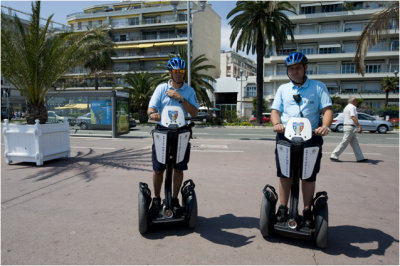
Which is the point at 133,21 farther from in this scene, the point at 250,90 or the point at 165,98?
the point at 165,98

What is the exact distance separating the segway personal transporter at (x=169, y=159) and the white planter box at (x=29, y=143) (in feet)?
15.1

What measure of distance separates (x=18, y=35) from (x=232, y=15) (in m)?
20.8

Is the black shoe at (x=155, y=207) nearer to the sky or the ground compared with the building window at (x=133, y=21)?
nearer to the ground

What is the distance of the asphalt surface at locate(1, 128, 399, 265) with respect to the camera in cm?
262

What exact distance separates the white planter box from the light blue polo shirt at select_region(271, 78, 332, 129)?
5834 millimetres

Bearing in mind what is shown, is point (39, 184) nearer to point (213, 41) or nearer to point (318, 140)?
point (318, 140)

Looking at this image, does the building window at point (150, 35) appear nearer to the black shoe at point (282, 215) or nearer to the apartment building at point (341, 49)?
the apartment building at point (341, 49)

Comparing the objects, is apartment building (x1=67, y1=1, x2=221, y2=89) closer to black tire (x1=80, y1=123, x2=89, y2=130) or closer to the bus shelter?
the bus shelter

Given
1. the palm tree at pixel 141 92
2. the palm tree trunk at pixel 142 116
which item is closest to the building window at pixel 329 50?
the palm tree at pixel 141 92

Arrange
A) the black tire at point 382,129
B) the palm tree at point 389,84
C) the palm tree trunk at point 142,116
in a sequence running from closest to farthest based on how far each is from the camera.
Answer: the black tire at point 382,129, the palm tree trunk at point 142,116, the palm tree at point 389,84

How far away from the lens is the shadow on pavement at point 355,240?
8.87 ft

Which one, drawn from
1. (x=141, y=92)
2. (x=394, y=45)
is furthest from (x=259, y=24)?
(x=394, y=45)

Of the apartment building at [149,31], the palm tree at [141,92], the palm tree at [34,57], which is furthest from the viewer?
the apartment building at [149,31]

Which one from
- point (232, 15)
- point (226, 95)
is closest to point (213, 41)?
point (226, 95)
